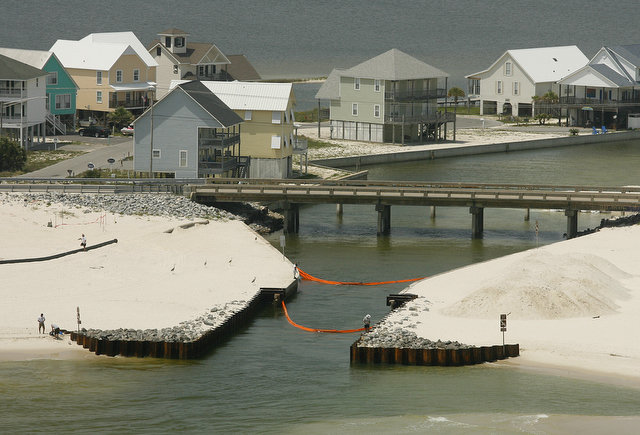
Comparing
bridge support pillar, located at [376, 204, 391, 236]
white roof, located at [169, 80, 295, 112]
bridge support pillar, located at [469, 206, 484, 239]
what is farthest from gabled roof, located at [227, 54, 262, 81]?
bridge support pillar, located at [469, 206, 484, 239]

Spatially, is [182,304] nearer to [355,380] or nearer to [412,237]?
[355,380]

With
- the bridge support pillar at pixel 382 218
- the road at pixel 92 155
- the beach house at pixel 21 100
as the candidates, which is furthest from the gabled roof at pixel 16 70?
the bridge support pillar at pixel 382 218

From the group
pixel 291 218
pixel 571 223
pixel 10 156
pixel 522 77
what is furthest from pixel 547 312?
pixel 522 77

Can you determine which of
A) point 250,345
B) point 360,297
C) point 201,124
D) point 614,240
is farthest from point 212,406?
point 201,124

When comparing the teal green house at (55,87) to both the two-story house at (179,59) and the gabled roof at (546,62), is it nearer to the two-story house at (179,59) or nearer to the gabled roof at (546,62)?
the two-story house at (179,59)

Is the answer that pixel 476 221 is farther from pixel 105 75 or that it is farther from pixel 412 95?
pixel 105 75

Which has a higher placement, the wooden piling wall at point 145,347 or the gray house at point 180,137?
the gray house at point 180,137
